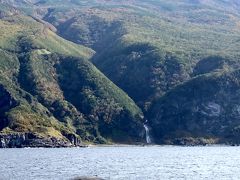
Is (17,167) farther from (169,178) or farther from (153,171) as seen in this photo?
(169,178)

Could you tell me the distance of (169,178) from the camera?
15612 cm

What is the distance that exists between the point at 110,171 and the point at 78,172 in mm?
9494

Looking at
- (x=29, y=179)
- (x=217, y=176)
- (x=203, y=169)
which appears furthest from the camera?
(x=203, y=169)

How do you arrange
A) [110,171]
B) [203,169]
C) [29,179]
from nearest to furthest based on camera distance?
1. [29,179]
2. [110,171]
3. [203,169]

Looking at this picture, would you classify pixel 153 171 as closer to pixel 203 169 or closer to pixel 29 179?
pixel 203 169

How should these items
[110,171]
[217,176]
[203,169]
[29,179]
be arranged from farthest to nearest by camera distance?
[203,169]
[110,171]
[217,176]
[29,179]

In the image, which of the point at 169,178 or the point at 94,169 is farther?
the point at 94,169

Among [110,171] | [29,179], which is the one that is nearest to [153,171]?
[110,171]

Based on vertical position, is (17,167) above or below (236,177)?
below

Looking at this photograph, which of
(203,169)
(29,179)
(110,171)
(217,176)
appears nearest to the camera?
(29,179)

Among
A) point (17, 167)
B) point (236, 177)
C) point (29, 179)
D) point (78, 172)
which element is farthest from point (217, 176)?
point (17, 167)

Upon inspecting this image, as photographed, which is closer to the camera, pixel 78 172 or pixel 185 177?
pixel 185 177

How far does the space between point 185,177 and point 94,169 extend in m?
34.7

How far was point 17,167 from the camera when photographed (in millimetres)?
191750
